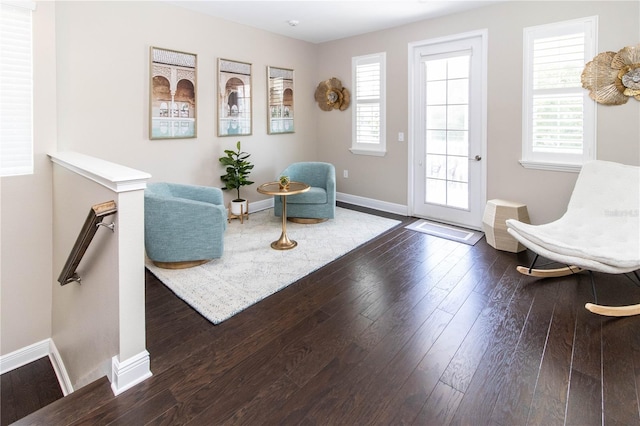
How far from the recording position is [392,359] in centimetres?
207

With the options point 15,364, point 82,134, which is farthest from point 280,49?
point 15,364

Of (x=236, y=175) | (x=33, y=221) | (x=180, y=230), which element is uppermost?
(x=236, y=175)

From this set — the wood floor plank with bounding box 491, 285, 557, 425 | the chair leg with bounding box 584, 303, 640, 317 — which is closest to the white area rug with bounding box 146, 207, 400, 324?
the wood floor plank with bounding box 491, 285, 557, 425

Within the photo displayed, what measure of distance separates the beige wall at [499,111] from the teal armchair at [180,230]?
2857 mm

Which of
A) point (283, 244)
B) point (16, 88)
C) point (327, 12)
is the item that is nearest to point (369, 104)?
point (327, 12)

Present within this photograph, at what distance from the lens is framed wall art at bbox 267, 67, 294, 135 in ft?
17.4

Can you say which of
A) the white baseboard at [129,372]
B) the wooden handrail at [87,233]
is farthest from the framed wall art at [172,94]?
the white baseboard at [129,372]

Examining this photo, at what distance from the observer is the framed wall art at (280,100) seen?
5312 millimetres

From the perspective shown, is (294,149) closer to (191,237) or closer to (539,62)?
(191,237)

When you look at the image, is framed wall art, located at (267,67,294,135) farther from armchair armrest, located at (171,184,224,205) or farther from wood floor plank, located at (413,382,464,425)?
wood floor plank, located at (413,382,464,425)

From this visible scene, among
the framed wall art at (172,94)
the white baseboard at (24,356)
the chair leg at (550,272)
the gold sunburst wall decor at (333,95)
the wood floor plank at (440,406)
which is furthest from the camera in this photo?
the gold sunburst wall decor at (333,95)

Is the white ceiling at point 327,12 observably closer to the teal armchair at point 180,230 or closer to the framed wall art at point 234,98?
the framed wall art at point 234,98

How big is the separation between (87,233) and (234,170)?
2882mm

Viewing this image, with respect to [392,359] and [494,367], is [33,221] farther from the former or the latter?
[494,367]
